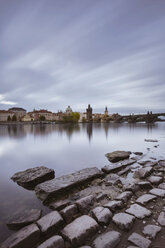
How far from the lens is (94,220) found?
2.99 m

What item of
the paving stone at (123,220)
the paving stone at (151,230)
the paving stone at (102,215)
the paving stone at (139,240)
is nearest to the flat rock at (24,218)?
the paving stone at (102,215)

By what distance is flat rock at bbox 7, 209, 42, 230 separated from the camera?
129 inches

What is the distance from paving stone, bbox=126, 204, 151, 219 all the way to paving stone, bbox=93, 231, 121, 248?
33.5 inches

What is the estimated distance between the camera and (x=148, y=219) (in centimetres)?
319

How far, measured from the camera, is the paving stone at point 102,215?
308 cm

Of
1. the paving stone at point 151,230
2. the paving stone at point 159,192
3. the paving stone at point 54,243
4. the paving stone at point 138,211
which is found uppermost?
the paving stone at point 54,243

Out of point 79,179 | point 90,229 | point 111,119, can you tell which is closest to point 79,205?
point 90,229

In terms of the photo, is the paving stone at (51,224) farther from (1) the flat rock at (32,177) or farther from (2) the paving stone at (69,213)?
(1) the flat rock at (32,177)

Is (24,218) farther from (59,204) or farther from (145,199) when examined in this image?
(145,199)

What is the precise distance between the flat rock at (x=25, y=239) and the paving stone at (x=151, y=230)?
7.57 feet

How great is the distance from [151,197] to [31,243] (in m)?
3.49

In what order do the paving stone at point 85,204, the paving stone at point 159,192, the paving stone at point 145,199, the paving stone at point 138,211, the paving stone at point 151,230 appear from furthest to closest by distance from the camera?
the paving stone at point 159,192 → the paving stone at point 145,199 → the paving stone at point 85,204 → the paving stone at point 138,211 → the paving stone at point 151,230

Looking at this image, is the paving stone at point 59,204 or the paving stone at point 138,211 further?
the paving stone at point 59,204

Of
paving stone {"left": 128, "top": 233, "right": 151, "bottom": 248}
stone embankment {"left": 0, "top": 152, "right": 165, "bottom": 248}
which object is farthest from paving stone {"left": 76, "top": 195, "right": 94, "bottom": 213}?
paving stone {"left": 128, "top": 233, "right": 151, "bottom": 248}
